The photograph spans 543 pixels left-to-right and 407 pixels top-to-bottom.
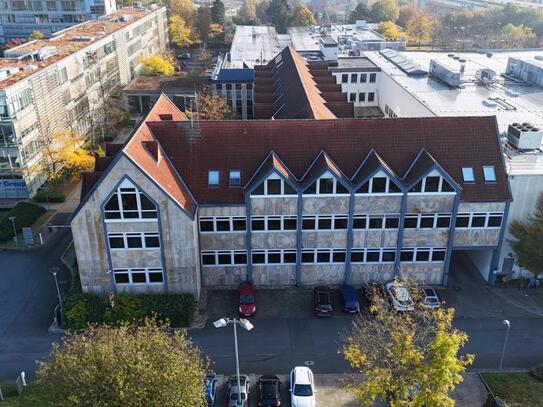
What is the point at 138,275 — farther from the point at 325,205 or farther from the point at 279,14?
the point at 279,14

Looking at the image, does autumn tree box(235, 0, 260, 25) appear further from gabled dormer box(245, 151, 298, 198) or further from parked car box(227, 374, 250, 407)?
parked car box(227, 374, 250, 407)

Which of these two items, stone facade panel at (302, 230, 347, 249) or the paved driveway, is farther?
stone facade panel at (302, 230, 347, 249)

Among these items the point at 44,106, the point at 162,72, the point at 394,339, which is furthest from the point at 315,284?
the point at 162,72

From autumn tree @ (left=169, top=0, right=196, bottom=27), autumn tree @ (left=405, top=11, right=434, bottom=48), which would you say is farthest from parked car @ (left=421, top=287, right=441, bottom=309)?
autumn tree @ (left=169, top=0, right=196, bottom=27)

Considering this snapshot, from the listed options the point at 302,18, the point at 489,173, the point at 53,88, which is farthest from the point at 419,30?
the point at 489,173

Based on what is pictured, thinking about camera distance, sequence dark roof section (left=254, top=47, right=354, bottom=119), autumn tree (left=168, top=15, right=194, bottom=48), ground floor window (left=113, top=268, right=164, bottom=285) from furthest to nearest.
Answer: autumn tree (left=168, top=15, right=194, bottom=48), dark roof section (left=254, top=47, right=354, bottom=119), ground floor window (left=113, top=268, right=164, bottom=285)

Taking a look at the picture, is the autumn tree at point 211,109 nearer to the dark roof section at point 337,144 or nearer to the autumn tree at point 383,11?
the dark roof section at point 337,144

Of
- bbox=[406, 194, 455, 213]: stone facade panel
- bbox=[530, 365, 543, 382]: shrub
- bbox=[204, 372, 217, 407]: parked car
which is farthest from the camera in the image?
bbox=[406, 194, 455, 213]: stone facade panel
